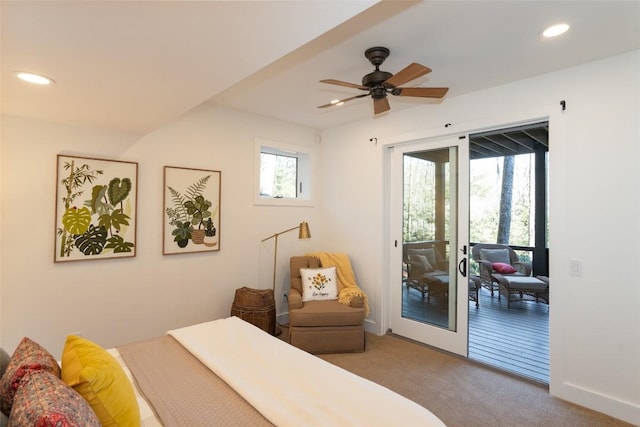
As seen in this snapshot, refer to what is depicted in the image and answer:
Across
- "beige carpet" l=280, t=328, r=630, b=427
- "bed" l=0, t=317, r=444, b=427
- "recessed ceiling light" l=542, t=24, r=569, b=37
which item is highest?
"recessed ceiling light" l=542, t=24, r=569, b=37

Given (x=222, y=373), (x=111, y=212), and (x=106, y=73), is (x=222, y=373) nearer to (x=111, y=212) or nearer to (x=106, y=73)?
(x=106, y=73)

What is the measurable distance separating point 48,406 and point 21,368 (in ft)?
1.35

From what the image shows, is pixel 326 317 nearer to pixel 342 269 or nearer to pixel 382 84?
pixel 342 269

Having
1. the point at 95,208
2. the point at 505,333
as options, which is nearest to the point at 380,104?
the point at 95,208

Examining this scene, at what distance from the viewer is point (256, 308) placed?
3.45 metres

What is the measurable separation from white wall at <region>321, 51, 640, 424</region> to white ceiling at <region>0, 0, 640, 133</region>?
0.73ft

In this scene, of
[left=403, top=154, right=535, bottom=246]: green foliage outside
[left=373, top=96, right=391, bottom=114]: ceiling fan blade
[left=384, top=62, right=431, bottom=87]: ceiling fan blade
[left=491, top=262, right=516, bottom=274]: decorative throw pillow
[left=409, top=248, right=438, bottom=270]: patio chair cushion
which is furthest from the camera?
[left=403, top=154, right=535, bottom=246]: green foliage outside

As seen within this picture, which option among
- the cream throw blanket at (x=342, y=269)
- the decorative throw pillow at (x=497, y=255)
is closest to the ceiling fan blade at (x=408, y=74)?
the cream throw blanket at (x=342, y=269)

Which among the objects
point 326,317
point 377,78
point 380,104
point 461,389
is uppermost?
point 377,78

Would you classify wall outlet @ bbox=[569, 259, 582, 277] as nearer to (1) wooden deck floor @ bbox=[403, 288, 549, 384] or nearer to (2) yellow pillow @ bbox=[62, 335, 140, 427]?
(1) wooden deck floor @ bbox=[403, 288, 549, 384]

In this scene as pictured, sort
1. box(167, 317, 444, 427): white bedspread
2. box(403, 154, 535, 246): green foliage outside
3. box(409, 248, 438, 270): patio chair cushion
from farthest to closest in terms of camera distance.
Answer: box(403, 154, 535, 246): green foliage outside
box(409, 248, 438, 270): patio chair cushion
box(167, 317, 444, 427): white bedspread

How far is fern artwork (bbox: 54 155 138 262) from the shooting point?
2.73 metres

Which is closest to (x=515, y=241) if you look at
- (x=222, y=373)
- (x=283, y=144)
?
(x=283, y=144)

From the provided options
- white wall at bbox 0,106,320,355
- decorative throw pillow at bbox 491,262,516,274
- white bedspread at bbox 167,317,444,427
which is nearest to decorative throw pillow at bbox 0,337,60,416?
white bedspread at bbox 167,317,444,427
